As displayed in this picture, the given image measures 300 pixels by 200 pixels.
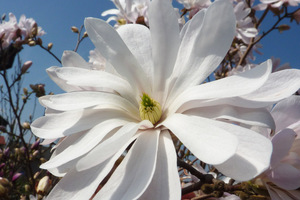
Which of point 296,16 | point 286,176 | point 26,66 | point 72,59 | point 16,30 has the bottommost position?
point 286,176

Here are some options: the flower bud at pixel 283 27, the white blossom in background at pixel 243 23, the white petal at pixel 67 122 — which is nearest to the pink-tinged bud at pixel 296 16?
the flower bud at pixel 283 27

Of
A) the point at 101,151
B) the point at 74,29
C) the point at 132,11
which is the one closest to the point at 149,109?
the point at 101,151

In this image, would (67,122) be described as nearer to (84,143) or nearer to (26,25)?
(84,143)

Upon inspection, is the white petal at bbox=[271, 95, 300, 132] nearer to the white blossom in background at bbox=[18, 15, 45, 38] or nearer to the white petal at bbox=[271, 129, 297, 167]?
the white petal at bbox=[271, 129, 297, 167]

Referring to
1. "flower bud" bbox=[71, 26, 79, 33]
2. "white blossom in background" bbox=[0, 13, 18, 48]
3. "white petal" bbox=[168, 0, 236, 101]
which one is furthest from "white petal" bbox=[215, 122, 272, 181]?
"white blossom in background" bbox=[0, 13, 18, 48]

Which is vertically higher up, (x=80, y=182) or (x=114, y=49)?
(x=114, y=49)

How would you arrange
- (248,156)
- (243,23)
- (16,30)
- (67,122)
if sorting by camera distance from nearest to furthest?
1. (248,156)
2. (67,122)
3. (243,23)
4. (16,30)

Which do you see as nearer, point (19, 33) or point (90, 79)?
point (90, 79)

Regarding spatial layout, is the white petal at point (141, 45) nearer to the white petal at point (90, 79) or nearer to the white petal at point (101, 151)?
the white petal at point (90, 79)
